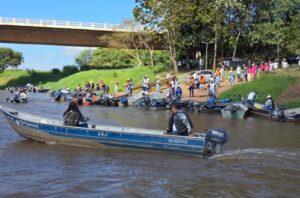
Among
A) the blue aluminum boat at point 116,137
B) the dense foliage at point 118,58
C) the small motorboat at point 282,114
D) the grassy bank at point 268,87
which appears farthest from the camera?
the dense foliage at point 118,58

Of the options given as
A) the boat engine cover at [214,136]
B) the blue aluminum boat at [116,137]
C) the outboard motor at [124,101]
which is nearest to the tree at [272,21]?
the outboard motor at [124,101]

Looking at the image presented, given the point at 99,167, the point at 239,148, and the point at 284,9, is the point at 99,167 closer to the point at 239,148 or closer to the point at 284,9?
the point at 239,148

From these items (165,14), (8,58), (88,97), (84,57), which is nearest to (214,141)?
(88,97)

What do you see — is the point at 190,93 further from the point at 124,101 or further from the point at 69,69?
the point at 69,69

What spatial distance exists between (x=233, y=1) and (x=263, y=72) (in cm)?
1117

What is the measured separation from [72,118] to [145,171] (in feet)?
14.6

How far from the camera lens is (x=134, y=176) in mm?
12094

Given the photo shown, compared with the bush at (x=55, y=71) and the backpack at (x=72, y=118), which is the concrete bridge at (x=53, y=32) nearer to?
the bush at (x=55, y=71)

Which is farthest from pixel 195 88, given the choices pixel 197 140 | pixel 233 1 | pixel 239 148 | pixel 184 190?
pixel 184 190

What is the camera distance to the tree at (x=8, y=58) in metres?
104

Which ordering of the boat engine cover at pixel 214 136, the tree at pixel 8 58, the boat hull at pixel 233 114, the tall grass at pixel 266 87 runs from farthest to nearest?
the tree at pixel 8 58 → the tall grass at pixel 266 87 → the boat hull at pixel 233 114 → the boat engine cover at pixel 214 136

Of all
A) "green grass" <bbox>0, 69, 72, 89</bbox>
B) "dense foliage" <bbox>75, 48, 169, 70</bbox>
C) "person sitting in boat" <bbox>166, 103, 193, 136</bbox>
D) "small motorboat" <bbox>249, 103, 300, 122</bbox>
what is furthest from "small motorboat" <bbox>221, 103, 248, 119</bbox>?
"green grass" <bbox>0, 69, 72, 89</bbox>

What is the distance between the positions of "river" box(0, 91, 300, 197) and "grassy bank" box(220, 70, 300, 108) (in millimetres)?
16500

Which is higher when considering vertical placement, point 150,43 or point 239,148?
point 150,43
